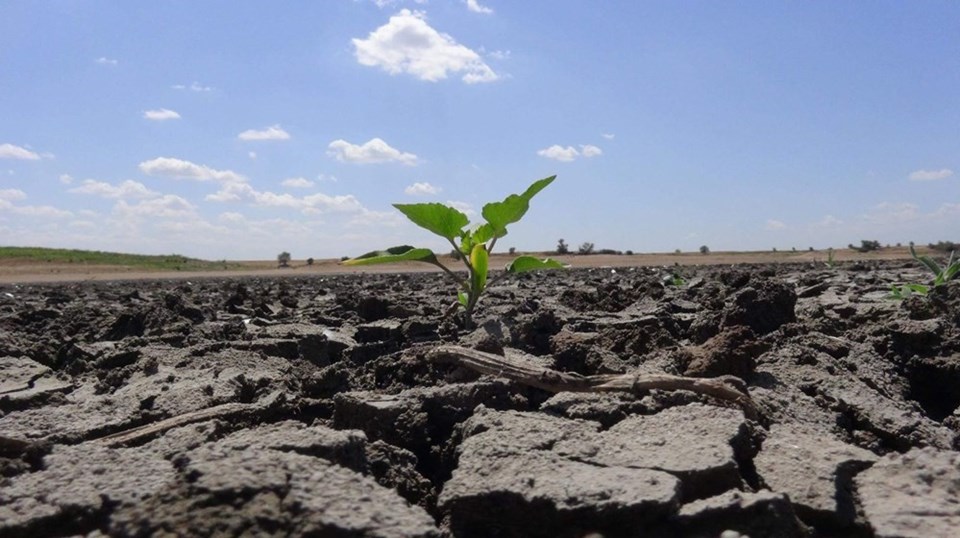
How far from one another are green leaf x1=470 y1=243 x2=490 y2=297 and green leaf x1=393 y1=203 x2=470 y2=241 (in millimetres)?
132

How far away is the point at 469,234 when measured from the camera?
12.0 ft

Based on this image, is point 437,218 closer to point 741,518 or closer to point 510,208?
Answer: point 510,208

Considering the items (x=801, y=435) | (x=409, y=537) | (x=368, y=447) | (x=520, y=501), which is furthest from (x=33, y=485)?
(x=801, y=435)

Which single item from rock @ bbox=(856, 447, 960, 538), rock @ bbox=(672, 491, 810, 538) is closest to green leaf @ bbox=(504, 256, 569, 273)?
rock @ bbox=(856, 447, 960, 538)

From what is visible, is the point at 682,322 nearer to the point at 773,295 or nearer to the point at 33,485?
the point at 773,295

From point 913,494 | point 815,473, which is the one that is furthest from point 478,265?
point 913,494

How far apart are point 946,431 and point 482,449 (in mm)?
1190

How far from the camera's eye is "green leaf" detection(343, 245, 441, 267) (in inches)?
134

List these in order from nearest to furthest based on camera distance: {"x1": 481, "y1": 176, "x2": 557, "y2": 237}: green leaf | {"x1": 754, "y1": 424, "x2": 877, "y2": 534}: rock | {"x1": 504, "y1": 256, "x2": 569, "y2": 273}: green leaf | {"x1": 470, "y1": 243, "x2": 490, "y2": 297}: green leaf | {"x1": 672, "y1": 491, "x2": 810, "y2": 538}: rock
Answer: {"x1": 672, "y1": 491, "x2": 810, "y2": 538}: rock, {"x1": 754, "y1": 424, "x2": 877, "y2": 534}: rock, {"x1": 481, "y1": 176, "x2": 557, "y2": 237}: green leaf, {"x1": 470, "y1": 243, "x2": 490, "y2": 297}: green leaf, {"x1": 504, "y1": 256, "x2": 569, "y2": 273}: green leaf

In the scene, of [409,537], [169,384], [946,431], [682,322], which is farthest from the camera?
[682,322]

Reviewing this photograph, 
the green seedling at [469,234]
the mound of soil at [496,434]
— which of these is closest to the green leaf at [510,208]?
the green seedling at [469,234]

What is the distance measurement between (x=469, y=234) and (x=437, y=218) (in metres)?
0.23

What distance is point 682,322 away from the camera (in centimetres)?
355

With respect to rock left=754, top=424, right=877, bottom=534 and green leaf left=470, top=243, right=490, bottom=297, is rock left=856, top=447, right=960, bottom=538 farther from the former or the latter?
green leaf left=470, top=243, right=490, bottom=297
